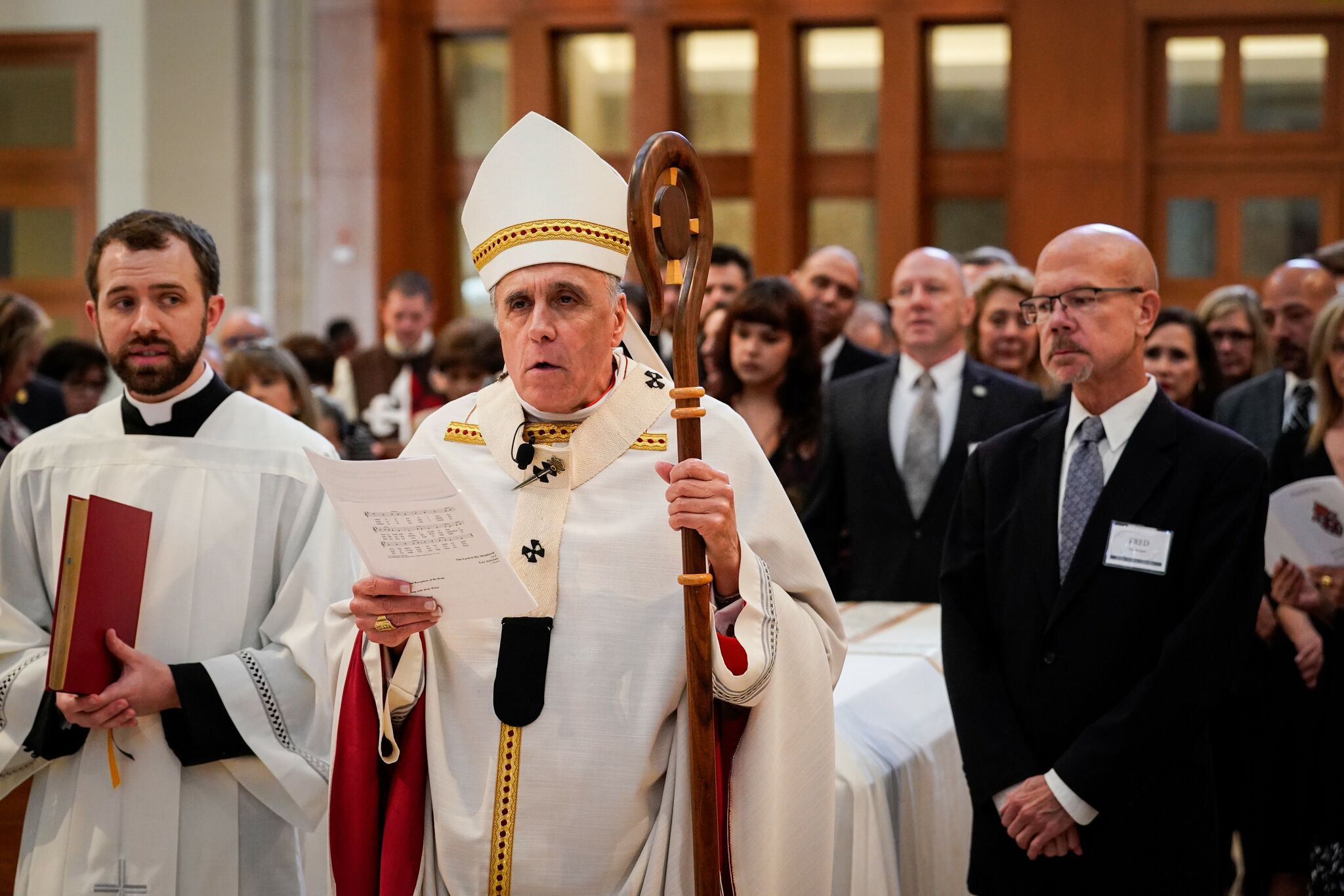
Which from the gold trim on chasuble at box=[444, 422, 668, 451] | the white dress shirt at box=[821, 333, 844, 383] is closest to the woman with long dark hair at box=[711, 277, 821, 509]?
the white dress shirt at box=[821, 333, 844, 383]

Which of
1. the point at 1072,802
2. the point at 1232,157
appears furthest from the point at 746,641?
the point at 1232,157

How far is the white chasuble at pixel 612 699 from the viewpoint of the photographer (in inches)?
107

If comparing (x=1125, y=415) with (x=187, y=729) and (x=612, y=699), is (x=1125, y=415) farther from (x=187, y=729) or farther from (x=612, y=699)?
(x=187, y=729)

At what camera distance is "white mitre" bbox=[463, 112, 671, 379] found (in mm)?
2807

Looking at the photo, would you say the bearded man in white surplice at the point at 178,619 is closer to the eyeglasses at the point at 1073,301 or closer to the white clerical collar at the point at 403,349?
the eyeglasses at the point at 1073,301

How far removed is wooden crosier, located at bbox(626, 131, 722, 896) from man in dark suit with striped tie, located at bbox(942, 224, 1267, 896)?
0.90 metres

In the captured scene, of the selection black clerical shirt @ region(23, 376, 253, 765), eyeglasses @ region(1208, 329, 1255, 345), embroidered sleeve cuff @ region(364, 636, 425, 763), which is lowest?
black clerical shirt @ region(23, 376, 253, 765)

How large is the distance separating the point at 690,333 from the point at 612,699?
0.68 metres

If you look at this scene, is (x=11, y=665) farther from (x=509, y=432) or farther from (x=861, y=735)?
(x=861, y=735)

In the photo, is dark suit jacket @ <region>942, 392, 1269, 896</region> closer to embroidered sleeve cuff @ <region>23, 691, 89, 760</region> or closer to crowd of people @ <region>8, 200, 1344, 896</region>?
crowd of people @ <region>8, 200, 1344, 896</region>

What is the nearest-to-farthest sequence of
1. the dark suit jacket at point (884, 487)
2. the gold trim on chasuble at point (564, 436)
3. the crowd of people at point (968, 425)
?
the gold trim on chasuble at point (564, 436), the crowd of people at point (968, 425), the dark suit jacket at point (884, 487)

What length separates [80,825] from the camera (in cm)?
324

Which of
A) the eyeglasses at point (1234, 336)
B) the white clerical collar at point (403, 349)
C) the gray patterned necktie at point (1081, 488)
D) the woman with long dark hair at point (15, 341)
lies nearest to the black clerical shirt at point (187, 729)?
the gray patterned necktie at point (1081, 488)

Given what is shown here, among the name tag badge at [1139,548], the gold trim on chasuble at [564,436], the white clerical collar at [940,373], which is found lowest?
the name tag badge at [1139,548]
